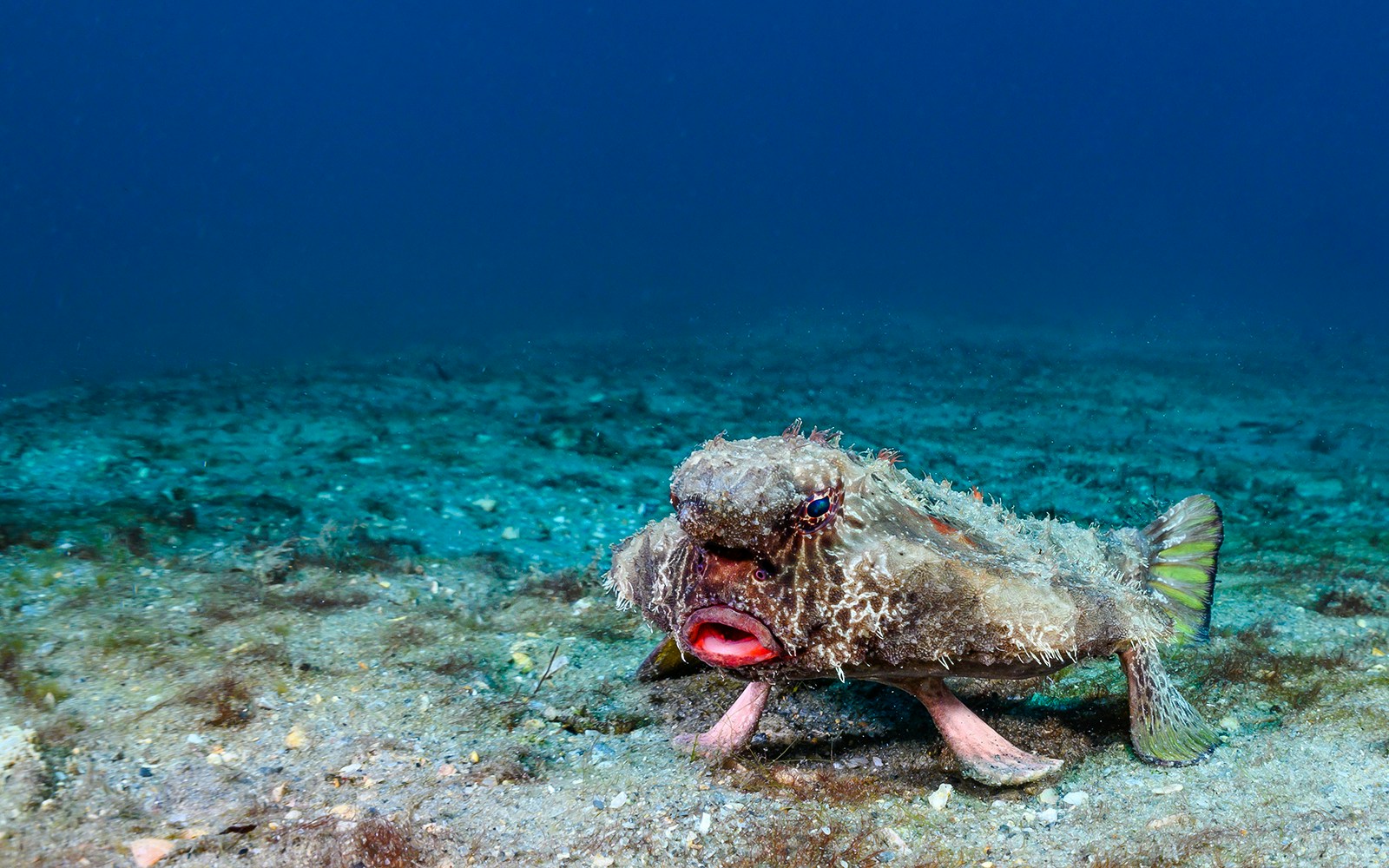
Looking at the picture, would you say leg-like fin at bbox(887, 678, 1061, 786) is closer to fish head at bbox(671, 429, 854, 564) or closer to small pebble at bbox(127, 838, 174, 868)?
fish head at bbox(671, 429, 854, 564)

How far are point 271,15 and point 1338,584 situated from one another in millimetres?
212775

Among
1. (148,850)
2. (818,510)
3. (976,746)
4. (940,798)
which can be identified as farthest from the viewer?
(976,746)

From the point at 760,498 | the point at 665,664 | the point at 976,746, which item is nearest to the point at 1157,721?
the point at 976,746

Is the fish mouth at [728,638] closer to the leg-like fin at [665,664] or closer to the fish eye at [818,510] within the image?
the fish eye at [818,510]

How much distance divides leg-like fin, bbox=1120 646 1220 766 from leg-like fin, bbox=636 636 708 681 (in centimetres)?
210

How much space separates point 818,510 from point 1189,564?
2565 mm

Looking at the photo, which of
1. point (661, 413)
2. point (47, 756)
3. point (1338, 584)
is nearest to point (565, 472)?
point (661, 413)

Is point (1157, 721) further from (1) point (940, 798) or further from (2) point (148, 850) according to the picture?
(2) point (148, 850)

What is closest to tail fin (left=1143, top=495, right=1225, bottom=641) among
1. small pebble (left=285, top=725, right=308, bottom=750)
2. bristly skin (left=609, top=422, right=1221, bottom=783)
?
bristly skin (left=609, top=422, right=1221, bottom=783)

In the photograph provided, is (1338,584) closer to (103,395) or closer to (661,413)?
(661,413)

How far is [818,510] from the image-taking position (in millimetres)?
2902

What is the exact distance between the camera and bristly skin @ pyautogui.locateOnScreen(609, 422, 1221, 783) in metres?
2.89

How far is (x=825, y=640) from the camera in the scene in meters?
2.92

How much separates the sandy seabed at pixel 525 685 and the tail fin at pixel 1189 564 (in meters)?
0.46
